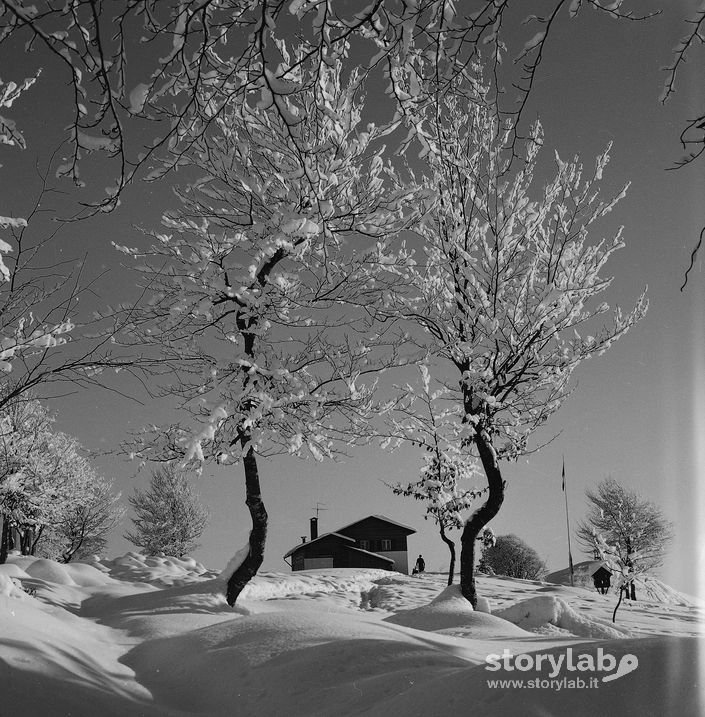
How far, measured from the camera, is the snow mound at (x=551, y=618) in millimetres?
9375

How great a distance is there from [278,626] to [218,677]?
0.89 metres

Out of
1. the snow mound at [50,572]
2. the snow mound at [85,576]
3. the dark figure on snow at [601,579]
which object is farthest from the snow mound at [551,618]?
the dark figure on snow at [601,579]

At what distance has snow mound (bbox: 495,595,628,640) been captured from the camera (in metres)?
9.38

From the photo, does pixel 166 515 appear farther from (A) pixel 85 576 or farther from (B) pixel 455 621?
(B) pixel 455 621

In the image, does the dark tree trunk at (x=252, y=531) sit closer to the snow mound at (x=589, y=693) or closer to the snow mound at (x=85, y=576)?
the snow mound at (x=85, y=576)

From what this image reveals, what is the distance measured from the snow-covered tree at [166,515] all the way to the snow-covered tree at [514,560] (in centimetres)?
2037

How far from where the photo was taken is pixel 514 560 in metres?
41.5

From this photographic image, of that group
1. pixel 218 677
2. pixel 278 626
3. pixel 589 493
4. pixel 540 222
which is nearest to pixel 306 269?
pixel 540 222

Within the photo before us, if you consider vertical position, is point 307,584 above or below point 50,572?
below

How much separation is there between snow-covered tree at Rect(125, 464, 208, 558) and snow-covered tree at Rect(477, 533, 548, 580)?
66.8 feet

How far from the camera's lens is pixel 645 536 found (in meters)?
34.0

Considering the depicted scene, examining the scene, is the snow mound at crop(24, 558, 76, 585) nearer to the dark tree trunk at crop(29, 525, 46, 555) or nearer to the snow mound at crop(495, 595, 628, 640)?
the snow mound at crop(495, 595, 628, 640)

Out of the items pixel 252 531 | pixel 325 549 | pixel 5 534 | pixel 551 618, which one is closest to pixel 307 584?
pixel 551 618

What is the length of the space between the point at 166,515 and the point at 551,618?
30.1 meters
